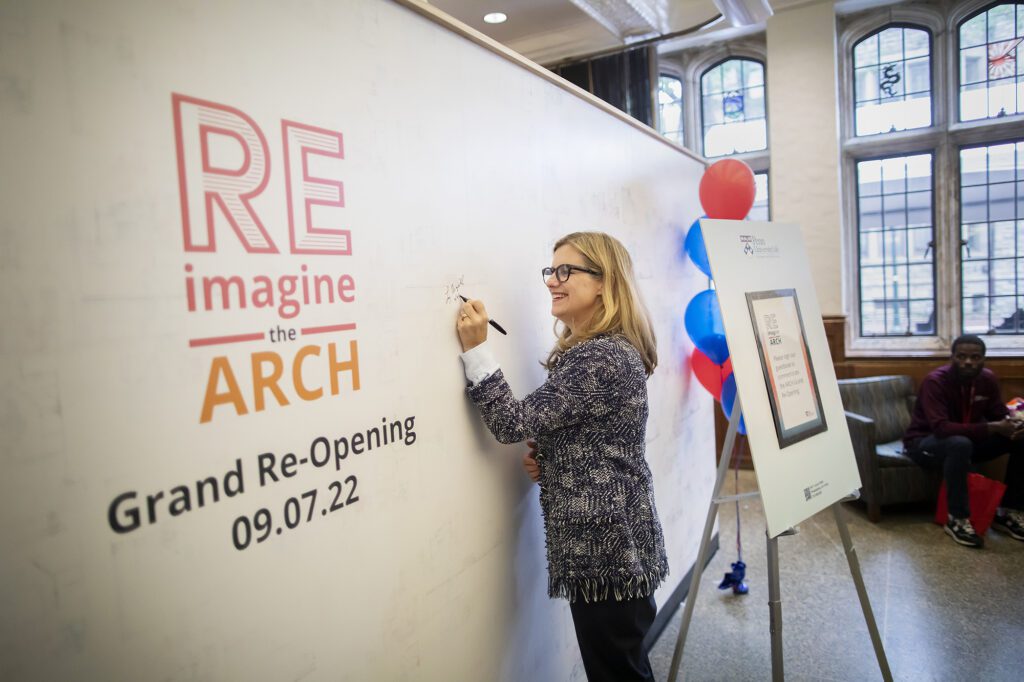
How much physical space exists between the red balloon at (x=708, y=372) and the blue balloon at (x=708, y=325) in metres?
0.11

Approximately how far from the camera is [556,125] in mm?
1938

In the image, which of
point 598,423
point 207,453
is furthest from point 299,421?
point 598,423

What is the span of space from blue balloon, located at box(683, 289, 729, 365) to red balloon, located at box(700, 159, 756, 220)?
0.38 meters

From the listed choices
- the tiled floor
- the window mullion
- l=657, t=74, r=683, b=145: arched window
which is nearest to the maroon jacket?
the tiled floor

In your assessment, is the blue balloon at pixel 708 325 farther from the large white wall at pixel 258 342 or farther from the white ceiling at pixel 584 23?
the white ceiling at pixel 584 23

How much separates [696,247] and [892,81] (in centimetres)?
328

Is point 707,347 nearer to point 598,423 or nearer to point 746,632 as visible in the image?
point 746,632

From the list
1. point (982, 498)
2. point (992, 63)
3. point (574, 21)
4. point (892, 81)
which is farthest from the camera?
→ point (574, 21)

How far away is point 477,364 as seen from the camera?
1501mm

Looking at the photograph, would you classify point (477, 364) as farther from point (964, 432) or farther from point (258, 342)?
point (964, 432)

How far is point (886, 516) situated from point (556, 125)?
3.38m

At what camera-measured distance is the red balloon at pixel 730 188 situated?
283cm

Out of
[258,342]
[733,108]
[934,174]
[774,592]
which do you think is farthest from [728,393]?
[733,108]

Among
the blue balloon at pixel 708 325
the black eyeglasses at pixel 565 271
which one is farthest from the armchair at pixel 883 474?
the black eyeglasses at pixel 565 271
